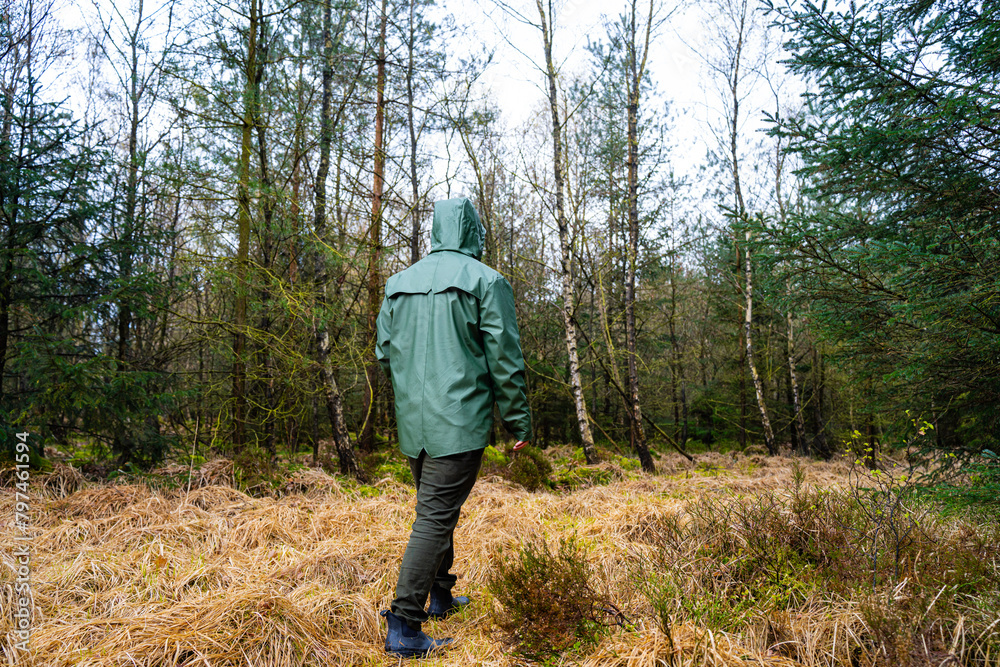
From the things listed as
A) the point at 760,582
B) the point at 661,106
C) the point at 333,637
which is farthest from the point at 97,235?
the point at 661,106

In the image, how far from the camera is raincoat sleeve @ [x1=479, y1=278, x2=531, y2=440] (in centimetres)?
239

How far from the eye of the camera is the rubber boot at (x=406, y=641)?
2176mm

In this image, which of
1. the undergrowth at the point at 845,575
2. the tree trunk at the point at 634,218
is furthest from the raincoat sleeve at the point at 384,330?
the tree trunk at the point at 634,218

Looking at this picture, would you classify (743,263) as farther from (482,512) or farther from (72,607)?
(72,607)

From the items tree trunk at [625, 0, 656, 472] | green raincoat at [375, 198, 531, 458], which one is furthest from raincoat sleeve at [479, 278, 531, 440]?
tree trunk at [625, 0, 656, 472]

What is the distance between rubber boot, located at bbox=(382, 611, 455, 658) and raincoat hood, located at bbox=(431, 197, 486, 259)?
70.5 inches

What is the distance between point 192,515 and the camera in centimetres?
380

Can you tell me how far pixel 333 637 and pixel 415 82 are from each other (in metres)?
8.98

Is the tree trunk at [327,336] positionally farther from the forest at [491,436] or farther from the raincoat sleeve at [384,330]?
the raincoat sleeve at [384,330]

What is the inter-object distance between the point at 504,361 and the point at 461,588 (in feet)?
4.82

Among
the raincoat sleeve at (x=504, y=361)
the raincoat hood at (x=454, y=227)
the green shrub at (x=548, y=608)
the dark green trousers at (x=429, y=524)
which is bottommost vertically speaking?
the green shrub at (x=548, y=608)

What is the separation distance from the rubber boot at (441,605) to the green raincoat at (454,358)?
0.76 metres

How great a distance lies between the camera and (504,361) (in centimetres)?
242

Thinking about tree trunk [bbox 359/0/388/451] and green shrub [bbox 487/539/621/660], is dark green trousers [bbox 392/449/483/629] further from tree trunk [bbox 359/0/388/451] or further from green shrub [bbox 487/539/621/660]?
tree trunk [bbox 359/0/388/451]
